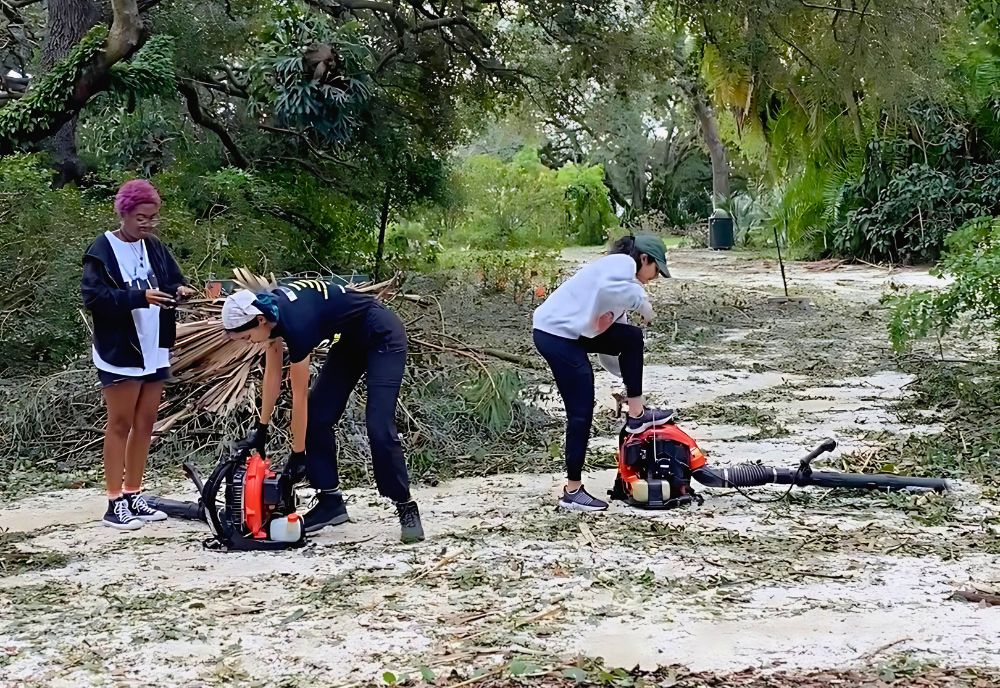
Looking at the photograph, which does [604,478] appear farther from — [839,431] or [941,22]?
[941,22]

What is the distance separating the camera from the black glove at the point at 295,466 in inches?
225

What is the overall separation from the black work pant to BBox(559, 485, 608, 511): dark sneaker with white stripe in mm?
1009

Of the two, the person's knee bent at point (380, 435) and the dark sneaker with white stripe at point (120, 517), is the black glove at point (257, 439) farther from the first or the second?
the dark sneaker with white stripe at point (120, 517)

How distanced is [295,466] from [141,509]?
1.05 meters

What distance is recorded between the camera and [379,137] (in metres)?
15.3

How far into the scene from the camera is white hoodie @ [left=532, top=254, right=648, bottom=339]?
243 inches

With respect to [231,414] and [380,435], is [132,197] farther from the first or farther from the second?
[231,414]

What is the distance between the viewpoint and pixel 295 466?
5738 millimetres

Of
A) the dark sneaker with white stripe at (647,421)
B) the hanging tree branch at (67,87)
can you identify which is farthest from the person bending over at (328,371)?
the hanging tree branch at (67,87)

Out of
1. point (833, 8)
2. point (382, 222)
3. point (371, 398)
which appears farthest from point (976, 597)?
point (382, 222)

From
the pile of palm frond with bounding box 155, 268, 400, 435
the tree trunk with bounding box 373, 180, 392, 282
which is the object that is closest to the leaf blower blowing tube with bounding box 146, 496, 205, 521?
the pile of palm frond with bounding box 155, 268, 400, 435

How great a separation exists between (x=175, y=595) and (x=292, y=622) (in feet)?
2.19

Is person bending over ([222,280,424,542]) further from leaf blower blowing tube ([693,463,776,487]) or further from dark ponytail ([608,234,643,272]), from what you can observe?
leaf blower blowing tube ([693,463,776,487])

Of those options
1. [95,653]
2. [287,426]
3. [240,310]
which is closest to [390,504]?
[287,426]
